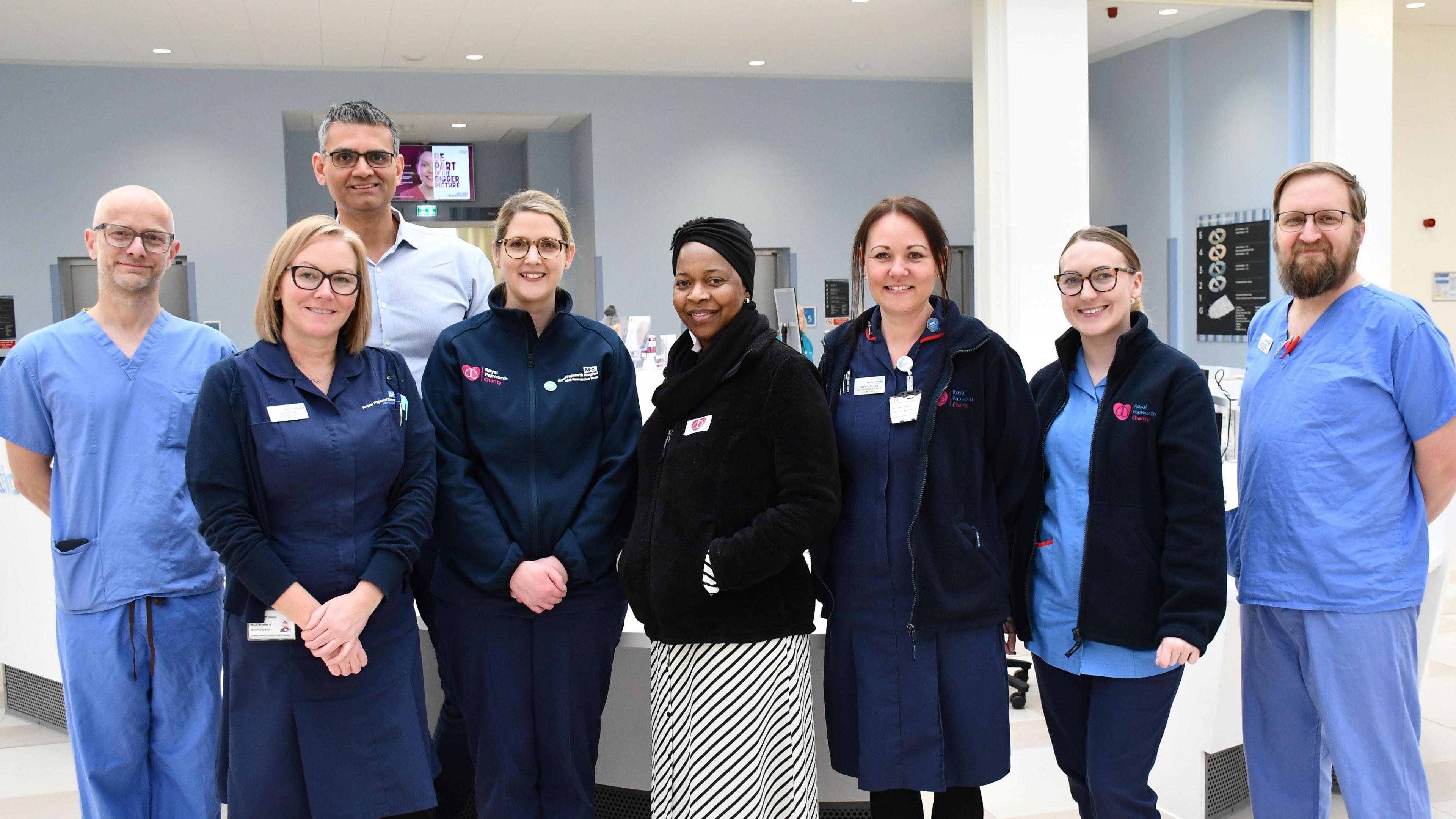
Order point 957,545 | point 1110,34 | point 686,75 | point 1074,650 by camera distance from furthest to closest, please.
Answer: point 686,75 < point 1110,34 < point 1074,650 < point 957,545

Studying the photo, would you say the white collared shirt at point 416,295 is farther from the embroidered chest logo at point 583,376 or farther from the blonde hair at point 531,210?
the embroidered chest logo at point 583,376

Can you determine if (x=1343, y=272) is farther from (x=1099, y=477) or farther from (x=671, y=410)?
(x=671, y=410)

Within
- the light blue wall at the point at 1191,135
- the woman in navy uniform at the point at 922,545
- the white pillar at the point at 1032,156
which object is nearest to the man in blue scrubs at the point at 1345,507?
the woman in navy uniform at the point at 922,545

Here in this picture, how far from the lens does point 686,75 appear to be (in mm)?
10828

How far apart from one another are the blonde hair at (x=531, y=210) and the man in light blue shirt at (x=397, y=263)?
0.39 m

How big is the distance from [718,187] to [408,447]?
928 centimetres

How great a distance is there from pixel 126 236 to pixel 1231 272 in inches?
366

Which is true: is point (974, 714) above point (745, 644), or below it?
below

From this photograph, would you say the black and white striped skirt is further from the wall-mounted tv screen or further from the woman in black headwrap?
the wall-mounted tv screen

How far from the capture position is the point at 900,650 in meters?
1.94

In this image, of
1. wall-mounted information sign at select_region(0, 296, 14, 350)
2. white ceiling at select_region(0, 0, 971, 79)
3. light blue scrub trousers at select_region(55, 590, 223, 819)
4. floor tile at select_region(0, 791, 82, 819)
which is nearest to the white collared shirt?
light blue scrub trousers at select_region(55, 590, 223, 819)

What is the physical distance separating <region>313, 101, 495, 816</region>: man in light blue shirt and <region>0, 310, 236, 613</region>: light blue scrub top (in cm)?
41

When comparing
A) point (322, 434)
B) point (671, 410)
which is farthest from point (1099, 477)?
point (322, 434)

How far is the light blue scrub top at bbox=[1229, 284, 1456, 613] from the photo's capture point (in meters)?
2.09
